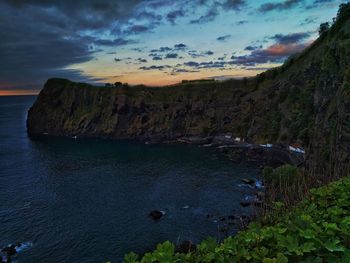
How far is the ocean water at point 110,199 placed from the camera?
194 ft

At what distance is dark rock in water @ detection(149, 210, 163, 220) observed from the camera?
6838 centimetres

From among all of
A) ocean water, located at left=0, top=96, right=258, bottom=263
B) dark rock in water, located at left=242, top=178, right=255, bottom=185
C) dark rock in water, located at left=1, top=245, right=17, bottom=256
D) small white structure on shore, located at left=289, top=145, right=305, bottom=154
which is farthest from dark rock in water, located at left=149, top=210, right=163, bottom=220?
small white structure on shore, located at left=289, top=145, right=305, bottom=154

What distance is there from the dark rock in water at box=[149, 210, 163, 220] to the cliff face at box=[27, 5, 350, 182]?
141 feet

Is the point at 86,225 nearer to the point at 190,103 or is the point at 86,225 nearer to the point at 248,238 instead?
the point at 248,238

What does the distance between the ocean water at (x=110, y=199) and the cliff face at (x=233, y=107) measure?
26280mm

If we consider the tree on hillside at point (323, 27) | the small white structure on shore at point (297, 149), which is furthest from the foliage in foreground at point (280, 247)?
the tree on hillside at point (323, 27)

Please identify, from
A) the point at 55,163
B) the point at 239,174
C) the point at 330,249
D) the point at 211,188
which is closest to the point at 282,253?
the point at 330,249

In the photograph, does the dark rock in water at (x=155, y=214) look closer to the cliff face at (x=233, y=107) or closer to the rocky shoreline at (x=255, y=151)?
the cliff face at (x=233, y=107)

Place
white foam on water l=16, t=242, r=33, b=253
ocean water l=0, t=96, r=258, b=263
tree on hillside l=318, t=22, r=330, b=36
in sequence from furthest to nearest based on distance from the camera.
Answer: tree on hillside l=318, t=22, r=330, b=36 → ocean water l=0, t=96, r=258, b=263 → white foam on water l=16, t=242, r=33, b=253

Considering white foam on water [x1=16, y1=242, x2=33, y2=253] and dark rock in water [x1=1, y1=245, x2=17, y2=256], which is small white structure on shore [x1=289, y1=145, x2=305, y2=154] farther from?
dark rock in water [x1=1, y1=245, x2=17, y2=256]

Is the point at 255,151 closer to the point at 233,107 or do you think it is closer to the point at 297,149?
the point at 297,149

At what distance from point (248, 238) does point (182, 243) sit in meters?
48.7

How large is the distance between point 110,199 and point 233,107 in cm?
9924

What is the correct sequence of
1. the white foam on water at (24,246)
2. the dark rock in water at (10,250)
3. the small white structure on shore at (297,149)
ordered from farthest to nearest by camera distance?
the small white structure on shore at (297,149)
the white foam on water at (24,246)
the dark rock in water at (10,250)
